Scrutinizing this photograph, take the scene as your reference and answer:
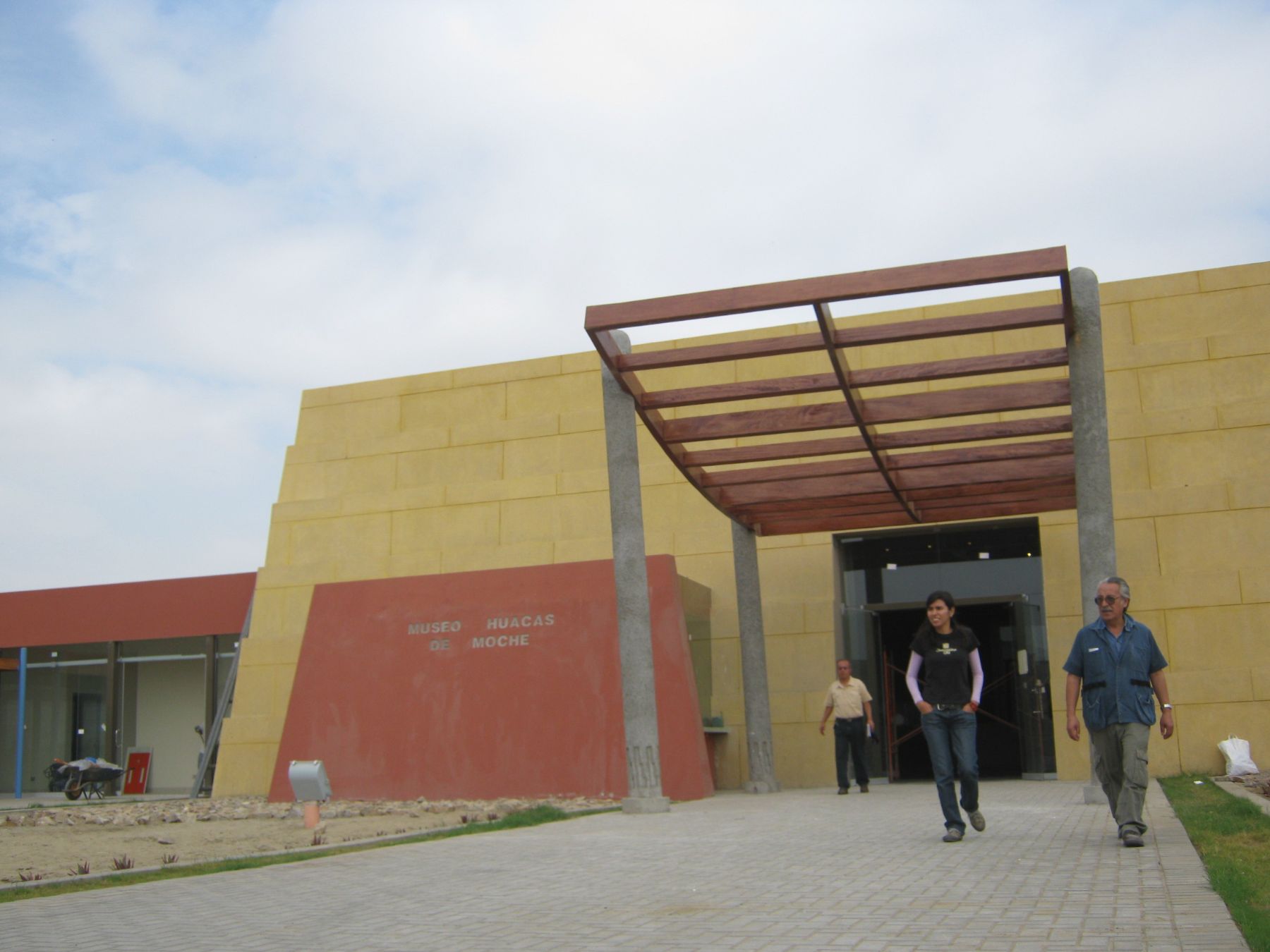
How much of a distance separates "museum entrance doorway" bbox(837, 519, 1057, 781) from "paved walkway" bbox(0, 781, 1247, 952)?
6.98 metres

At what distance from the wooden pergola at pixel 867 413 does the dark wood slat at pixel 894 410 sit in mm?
15

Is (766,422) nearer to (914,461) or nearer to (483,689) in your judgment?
(914,461)

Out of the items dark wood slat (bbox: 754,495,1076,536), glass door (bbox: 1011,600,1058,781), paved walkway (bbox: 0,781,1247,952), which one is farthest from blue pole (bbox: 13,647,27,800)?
glass door (bbox: 1011,600,1058,781)

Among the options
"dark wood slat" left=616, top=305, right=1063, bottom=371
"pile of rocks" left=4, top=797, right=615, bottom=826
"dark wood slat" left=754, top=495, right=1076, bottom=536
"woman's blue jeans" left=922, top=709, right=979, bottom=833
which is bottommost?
"pile of rocks" left=4, top=797, right=615, bottom=826

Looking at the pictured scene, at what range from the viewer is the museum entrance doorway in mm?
16766

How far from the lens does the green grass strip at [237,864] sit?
8078 millimetres

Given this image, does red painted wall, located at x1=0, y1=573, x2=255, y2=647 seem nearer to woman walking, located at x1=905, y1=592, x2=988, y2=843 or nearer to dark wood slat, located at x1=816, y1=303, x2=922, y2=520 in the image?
dark wood slat, located at x1=816, y1=303, x2=922, y2=520

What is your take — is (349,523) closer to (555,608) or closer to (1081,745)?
(555,608)

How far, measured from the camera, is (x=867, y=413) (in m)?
12.1

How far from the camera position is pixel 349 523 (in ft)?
68.1

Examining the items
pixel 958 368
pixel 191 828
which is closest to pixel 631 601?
pixel 958 368

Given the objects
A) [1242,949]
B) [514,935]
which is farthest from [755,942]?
[1242,949]

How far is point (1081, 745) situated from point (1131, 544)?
2.64 m

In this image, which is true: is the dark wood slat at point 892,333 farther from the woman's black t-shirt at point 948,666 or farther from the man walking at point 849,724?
the man walking at point 849,724
